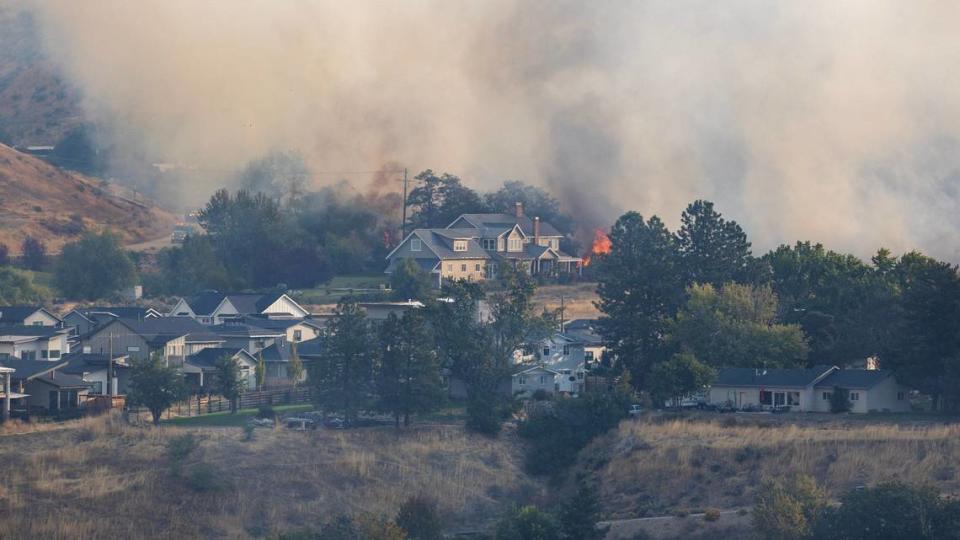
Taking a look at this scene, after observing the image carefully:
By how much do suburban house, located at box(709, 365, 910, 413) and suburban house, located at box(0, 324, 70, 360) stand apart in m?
25.1

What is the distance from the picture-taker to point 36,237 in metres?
99.9

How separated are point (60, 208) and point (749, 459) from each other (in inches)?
2511

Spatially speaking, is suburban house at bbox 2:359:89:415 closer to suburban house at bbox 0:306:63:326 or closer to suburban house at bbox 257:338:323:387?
suburban house at bbox 257:338:323:387

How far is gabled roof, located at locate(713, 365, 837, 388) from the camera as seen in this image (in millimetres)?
61062

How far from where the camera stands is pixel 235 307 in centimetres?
8075

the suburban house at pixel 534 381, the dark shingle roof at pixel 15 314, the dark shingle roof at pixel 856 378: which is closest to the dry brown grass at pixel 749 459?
the dark shingle roof at pixel 856 378

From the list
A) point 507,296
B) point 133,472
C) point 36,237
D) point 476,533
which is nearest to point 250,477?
point 133,472

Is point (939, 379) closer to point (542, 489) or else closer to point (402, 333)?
point (542, 489)

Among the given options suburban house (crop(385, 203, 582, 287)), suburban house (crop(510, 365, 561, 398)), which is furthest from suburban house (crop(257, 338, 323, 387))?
suburban house (crop(385, 203, 582, 287))

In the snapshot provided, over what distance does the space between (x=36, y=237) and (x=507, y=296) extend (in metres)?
40.3

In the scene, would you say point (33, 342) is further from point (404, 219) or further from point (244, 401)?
point (404, 219)

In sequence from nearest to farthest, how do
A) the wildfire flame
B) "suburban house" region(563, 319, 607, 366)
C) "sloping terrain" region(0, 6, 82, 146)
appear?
1. "suburban house" region(563, 319, 607, 366)
2. the wildfire flame
3. "sloping terrain" region(0, 6, 82, 146)

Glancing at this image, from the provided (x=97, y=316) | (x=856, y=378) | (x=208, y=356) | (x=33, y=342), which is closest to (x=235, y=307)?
(x=97, y=316)

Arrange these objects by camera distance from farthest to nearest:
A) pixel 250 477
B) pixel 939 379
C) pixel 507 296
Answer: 1. pixel 507 296
2. pixel 939 379
3. pixel 250 477
